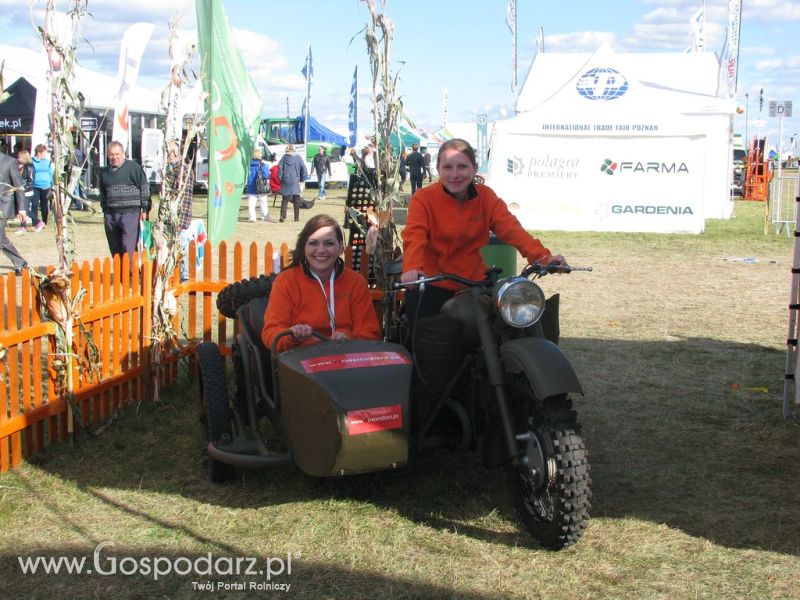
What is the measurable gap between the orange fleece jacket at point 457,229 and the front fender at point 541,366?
2.81 ft

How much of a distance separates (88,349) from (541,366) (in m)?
3.12

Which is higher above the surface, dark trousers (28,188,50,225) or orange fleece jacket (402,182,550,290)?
dark trousers (28,188,50,225)

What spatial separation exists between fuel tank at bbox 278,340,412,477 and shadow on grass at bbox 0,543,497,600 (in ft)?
1.46

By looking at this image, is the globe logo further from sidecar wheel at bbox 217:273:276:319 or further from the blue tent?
the blue tent

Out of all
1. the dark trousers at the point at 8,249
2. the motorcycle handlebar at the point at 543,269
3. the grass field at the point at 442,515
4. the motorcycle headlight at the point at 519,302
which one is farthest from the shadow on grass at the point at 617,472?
the dark trousers at the point at 8,249

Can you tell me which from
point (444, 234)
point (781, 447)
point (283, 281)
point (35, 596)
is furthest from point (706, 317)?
point (35, 596)

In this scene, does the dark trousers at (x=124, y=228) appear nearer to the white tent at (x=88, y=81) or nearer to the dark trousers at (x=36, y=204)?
the dark trousers at (x=36, y=204)

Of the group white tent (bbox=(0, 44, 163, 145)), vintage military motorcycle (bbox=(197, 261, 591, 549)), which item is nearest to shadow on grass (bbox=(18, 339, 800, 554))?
vintage military motorcycle (bbox=(197, 261, 591, 549))

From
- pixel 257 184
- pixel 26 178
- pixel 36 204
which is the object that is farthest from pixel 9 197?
pixel 257 184

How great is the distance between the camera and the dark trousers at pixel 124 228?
10062mm

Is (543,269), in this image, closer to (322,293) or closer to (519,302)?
(519,302)

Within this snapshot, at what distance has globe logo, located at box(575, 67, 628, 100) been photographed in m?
18.6

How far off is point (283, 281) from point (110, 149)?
6566 millimetres

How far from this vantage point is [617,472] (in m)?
4.79
